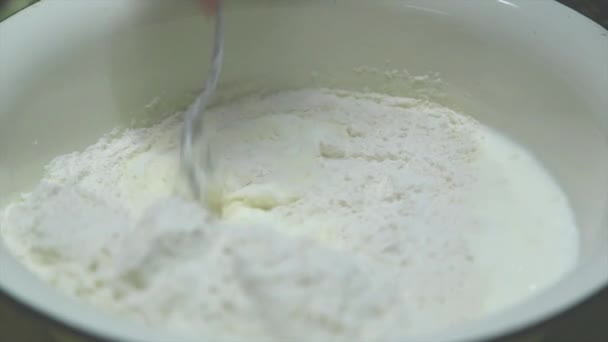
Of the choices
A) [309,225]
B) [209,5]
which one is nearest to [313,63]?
[209,5]

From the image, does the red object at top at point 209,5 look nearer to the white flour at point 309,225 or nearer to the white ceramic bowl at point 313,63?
the white ceramic bowl at point 313,63

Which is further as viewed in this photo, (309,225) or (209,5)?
(209,5)

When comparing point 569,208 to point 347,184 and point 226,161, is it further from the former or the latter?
point 226,161

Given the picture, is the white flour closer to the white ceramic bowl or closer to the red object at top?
the white ceramic bowl

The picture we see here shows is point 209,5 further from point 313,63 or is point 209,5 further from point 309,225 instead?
point 309,225

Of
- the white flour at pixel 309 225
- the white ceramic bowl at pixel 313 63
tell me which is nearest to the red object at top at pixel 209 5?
the white ceramic bowl at pixel 313 63

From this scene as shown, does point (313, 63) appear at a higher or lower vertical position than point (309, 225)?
higher
